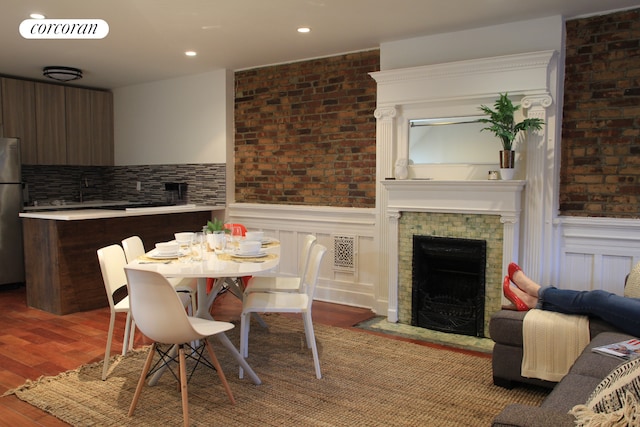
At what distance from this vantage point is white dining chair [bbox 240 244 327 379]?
121 inches

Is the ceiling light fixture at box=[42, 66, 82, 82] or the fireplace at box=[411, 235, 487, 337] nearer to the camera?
the fireplace at box=[411, 235, 487, 337]

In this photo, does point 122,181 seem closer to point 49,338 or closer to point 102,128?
point 102,128

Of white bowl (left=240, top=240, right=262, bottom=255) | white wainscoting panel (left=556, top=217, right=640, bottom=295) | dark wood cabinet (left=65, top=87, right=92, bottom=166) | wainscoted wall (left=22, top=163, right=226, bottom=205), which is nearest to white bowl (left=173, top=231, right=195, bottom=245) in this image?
white bowl (left=240, top=240, right=262, bottom=255)

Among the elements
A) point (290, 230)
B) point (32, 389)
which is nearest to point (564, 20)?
point (290, 230)

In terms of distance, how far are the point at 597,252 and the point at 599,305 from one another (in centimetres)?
113

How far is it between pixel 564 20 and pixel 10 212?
226 inches

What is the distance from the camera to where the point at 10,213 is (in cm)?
560

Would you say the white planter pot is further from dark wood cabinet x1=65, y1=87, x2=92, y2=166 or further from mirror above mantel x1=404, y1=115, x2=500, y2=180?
dark wood cabinet x1=65, y1=87, x2=92, y2=166

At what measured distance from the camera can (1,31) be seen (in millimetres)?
4234

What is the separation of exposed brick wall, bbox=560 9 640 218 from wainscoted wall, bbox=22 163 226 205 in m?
3.58

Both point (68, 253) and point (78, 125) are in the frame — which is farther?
point (78, 125)

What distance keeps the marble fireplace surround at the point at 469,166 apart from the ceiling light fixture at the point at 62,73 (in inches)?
137

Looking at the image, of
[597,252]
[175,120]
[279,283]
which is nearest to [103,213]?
[175,120]

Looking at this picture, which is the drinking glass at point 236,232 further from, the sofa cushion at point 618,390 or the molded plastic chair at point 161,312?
the sofa cushion at point 618,390
